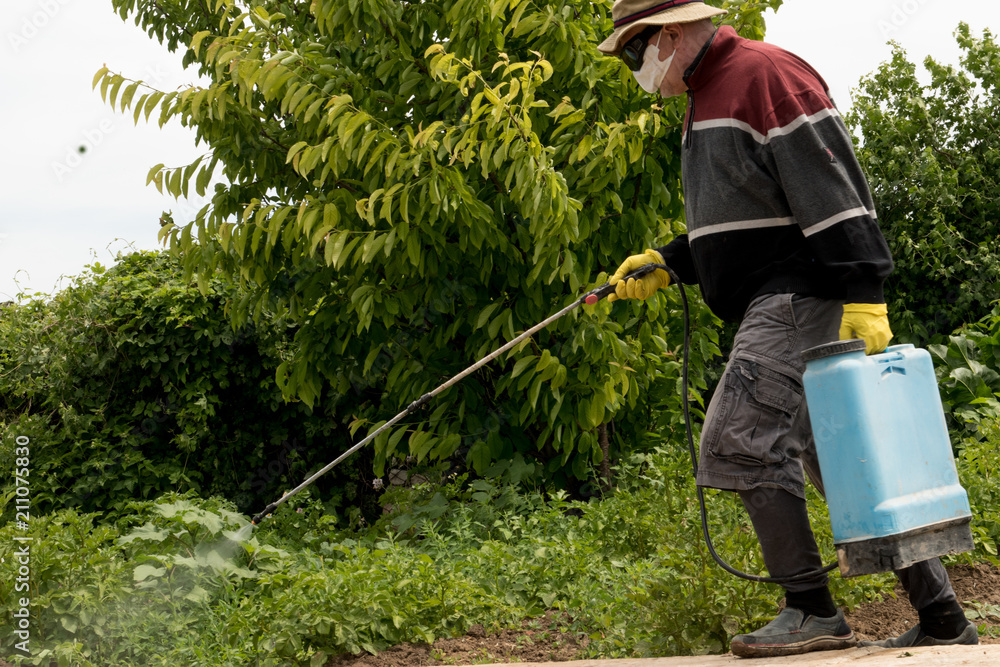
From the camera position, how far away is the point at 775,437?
2305 mm

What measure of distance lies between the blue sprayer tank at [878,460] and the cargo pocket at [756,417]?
0.28 ft

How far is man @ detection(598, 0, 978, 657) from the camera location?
2.29 meters

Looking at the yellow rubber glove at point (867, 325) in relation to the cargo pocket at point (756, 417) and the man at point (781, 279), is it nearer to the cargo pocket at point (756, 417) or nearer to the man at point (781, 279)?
the man at point (781, 279)

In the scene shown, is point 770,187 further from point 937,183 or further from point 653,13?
point 937,183

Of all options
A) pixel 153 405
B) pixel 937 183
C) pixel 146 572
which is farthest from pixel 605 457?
pixel 937 183

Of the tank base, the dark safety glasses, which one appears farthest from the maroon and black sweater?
the tank base

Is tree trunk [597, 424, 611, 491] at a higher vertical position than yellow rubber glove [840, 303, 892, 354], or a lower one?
lower

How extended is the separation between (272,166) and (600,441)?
2.42 metres

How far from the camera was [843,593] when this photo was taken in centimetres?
278

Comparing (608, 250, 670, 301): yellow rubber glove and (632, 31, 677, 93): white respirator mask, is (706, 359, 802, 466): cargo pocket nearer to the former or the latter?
(608, 250, 670, 301): yellow rubber glove

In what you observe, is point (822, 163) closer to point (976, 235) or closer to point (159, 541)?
point (159, 541)

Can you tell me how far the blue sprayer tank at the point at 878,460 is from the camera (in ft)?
7.12

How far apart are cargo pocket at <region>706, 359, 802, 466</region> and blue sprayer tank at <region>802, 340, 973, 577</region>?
86 millimetres

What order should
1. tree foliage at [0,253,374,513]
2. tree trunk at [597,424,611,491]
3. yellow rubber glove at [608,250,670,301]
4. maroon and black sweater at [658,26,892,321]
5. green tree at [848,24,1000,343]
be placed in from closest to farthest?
maroon and black sweater at [658,26,892,321]
yellow rubber glove at [608,250,670,301]
tree trunk at [597,424,611,491]
tree foliage at [0,253,374,513]
green tree at [848,24,1000,343]
